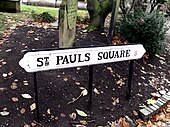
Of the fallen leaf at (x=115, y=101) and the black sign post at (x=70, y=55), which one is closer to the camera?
the black sign post at (x=70, y=55)

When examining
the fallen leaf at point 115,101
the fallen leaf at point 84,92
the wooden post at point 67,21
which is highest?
the wooden post at point 67,21

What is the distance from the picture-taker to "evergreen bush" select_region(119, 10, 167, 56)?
5.28m

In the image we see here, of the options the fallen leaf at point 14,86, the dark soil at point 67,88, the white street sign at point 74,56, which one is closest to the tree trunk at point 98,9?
the dark soil at point 67,88

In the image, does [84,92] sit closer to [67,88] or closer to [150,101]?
[67,88]

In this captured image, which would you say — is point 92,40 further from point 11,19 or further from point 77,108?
point 11,19

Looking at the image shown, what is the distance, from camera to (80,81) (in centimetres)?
414

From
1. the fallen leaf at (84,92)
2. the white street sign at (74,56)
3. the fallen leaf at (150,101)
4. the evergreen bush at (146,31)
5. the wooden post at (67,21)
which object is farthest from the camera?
the evergreen bush at (146,31)

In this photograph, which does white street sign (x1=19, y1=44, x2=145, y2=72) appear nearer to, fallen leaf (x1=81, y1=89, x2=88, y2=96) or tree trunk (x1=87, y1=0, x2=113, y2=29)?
fallen leaf (x1=81, y1=89, x2=88, y2=96)

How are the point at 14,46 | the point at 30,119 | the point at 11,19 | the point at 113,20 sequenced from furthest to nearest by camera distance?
the point at 11,19 < the point at 113,20 < the point at 14,46 < the point at 30,119

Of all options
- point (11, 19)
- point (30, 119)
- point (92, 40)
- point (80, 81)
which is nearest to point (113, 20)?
point (92, 40)

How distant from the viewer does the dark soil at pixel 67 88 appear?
135 inches

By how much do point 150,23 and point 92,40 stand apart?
50.7 inches

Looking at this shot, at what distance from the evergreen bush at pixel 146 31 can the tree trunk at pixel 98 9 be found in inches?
30.6

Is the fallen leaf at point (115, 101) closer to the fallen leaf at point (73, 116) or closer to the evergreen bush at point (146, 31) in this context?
the fallen leaf at point (73, 116)
